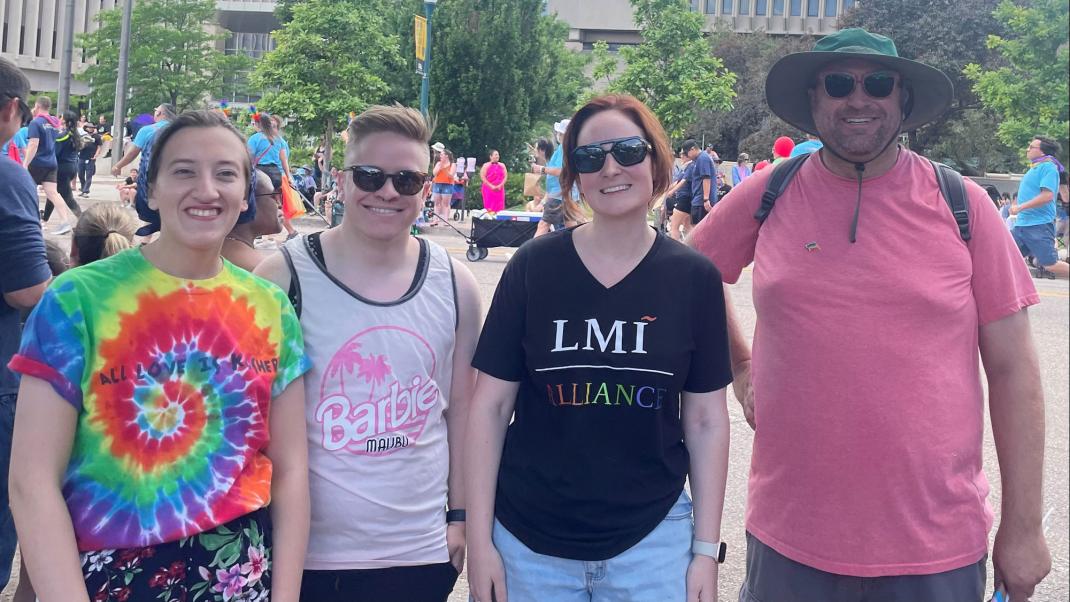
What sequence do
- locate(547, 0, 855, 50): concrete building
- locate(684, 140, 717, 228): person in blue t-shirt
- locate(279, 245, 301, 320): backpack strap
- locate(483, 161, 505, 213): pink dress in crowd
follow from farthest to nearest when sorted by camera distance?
locate(547, 0, 855, 50): concrete building → locate(483, 161, 505, 213): pink dress in crowd → locate(684, 140, 717, 228): person in blue t-shirt → locate(279, 245, 301, 320): backpack strap

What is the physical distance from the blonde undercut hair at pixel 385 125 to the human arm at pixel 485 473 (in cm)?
69

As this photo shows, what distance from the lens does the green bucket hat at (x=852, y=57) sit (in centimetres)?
310

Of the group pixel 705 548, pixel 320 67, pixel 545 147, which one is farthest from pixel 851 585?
pixel 320 67

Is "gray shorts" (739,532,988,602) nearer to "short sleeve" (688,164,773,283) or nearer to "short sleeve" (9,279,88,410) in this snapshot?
"short sleeve" (688,164,773,283)

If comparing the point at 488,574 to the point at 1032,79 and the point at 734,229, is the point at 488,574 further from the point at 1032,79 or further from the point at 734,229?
the point at 1032,79

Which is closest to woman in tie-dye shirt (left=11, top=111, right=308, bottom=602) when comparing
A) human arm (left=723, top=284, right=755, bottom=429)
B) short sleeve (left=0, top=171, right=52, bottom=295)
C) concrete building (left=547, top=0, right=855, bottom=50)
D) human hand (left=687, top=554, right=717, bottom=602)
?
human hand (left=687, top=554, right=717, bottom=602)

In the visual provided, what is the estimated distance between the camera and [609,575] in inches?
105

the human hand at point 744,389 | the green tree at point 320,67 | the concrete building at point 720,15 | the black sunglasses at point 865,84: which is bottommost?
the human hand at point 744,389

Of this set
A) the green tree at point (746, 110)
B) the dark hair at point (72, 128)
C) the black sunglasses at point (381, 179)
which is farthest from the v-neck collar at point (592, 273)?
the green tree at point (746, 110)

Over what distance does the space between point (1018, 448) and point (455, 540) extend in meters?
1.49

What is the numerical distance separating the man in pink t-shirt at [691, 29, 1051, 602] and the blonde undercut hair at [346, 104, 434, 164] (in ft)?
3.34

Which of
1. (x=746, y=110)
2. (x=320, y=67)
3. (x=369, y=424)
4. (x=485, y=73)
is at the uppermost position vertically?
(x=746, y=110)

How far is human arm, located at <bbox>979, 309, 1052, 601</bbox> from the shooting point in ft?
9.41

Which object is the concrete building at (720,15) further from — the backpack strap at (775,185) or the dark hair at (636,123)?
the dark hair at (636,123)
